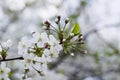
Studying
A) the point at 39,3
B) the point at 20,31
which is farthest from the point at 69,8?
the point at 39,3

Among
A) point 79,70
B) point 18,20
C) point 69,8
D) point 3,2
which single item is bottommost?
point 79,70

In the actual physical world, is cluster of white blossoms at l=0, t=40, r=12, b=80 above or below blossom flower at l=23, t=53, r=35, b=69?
above

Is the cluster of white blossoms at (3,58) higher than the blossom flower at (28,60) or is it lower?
higher

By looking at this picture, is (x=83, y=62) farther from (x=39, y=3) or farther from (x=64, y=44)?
(x=64, y=44)

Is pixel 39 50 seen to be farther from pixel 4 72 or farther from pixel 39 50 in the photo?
pixel 4 72

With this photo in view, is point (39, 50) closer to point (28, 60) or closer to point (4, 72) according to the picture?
point (28, 60)

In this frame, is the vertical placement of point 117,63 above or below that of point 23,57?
above

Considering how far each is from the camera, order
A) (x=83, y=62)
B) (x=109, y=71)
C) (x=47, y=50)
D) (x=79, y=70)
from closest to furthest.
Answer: (x=47, y=50) → (x=79, y=70) → (x=109, y=71) → (x=83, y=62)

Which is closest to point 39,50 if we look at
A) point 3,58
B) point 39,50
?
point 39,50
